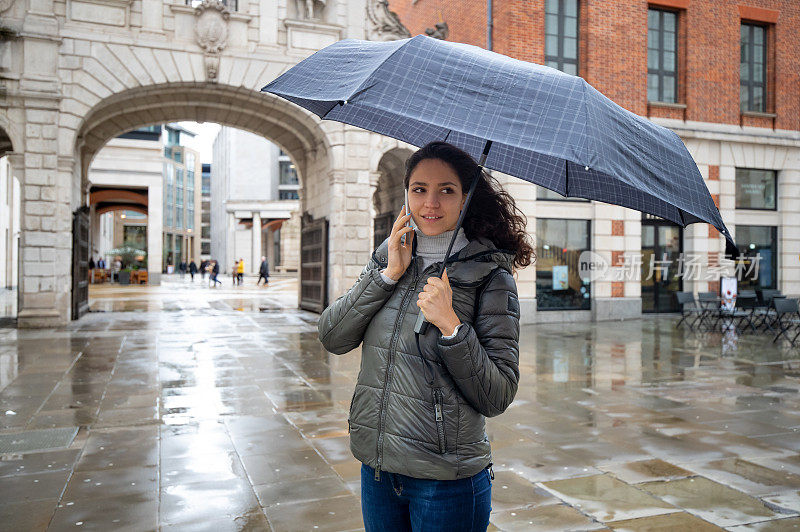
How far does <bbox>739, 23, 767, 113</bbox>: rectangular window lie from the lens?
67.0 ft

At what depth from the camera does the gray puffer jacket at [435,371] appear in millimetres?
2014

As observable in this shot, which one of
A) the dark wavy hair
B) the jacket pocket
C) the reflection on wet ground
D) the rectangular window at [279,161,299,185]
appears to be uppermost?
the rectangular window at [279,161,299,185]

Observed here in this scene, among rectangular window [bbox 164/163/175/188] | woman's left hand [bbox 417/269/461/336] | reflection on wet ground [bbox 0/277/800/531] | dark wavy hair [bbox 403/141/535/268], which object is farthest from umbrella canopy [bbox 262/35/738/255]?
rectangular window [bbox 164/163/175/188]

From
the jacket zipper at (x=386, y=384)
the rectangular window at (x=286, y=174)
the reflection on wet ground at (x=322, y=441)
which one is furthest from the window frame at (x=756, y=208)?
the rectangular window at (x=286, y=174)

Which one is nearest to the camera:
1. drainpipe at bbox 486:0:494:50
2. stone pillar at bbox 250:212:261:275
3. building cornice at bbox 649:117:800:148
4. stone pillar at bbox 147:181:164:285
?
drainpipe at bbox 486:0:494:50

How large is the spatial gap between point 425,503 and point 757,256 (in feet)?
70.3

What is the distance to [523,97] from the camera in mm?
2160

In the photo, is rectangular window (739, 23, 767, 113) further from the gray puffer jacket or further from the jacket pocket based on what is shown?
the jacket pocket

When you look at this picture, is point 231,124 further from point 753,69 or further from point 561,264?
point 753,69

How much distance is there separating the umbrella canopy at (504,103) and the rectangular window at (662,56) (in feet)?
61.0

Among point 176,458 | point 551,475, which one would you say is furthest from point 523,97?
point 176,458

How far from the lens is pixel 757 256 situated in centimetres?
2022

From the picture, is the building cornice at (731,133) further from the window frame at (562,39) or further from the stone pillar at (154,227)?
the stone pillar at (154,227)

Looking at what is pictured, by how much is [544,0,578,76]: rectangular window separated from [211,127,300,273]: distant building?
1827 inches
